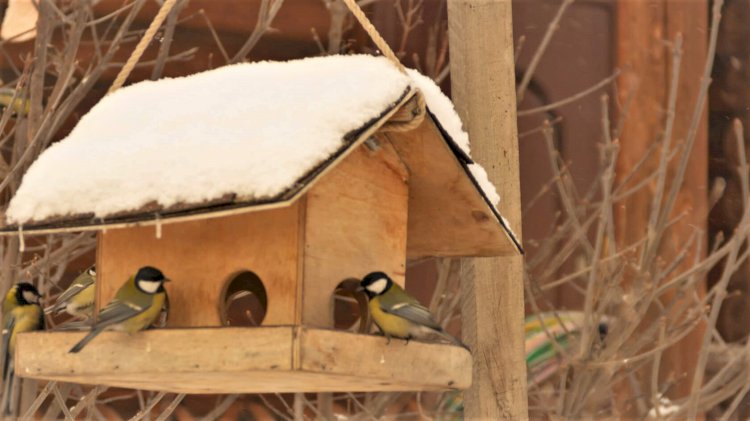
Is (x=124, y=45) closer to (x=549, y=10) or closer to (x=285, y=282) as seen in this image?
(x=549, y=10)

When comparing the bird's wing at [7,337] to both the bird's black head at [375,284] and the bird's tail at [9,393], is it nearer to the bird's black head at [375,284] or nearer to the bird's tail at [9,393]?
the bird's tail at [9,393]

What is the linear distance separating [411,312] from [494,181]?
2.68 feet

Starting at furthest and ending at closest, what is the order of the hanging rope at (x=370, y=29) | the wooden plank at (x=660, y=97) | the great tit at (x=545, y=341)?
the wooden plank at (x=660, y=97) < the great tit at (x=545, y=341) < the hanging rope at (x=370, y=29)

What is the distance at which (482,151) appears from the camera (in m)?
3.68

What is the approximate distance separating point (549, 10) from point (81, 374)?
390cm

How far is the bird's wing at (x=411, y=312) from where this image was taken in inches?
116

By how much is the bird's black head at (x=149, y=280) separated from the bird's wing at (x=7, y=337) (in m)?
0.91

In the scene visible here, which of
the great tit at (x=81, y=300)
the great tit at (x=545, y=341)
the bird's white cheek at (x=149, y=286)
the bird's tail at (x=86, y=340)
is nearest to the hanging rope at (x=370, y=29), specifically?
A: the bird's white cheek at (x=149, y=286)

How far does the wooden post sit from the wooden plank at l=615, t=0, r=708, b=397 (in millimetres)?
2465

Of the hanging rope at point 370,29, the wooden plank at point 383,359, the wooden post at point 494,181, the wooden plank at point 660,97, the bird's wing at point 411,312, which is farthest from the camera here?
the wooden plank at point 660,97

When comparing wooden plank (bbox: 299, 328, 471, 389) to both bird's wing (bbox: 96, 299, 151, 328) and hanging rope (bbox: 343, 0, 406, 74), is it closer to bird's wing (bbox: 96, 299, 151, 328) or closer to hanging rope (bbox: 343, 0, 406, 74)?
bird's wing (bbox: 96, 299, 151, 328)

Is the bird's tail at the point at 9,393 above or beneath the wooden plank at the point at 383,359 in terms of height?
beneath

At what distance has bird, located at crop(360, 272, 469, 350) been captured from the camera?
296 centimetres

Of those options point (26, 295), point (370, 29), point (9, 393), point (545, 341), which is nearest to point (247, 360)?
point (370, 29)
